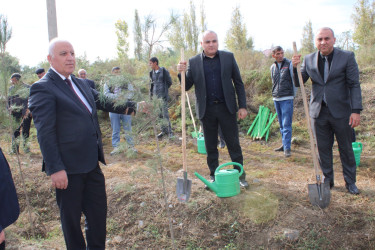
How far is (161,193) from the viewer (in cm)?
431

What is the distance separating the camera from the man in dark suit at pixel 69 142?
2385 mm

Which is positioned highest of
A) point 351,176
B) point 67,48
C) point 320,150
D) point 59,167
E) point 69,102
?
point 67,48

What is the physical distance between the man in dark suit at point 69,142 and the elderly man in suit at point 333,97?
2758 mm

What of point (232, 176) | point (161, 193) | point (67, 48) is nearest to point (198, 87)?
point (232, 176)

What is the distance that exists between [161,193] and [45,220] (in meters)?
1.94

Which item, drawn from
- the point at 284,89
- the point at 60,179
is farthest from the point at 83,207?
the point at 284,89

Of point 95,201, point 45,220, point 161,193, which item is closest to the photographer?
point 95,201

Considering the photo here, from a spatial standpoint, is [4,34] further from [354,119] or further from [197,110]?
[354,119]

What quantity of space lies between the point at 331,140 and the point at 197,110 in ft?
6.14

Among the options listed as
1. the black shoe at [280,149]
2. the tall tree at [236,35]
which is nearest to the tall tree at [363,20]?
the tall tree at [236,35]

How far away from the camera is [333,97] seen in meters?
3.79

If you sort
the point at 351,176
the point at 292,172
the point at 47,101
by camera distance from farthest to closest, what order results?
the point at 292,172 → the point at 351,176 → the point at 47,101

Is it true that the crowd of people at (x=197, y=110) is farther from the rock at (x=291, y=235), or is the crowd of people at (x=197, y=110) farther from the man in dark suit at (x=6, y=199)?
the rock at (x=291, y=235)

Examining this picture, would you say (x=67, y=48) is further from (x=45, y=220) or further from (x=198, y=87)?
(x=45, y=220)
